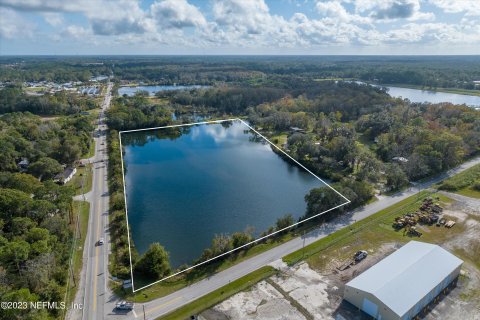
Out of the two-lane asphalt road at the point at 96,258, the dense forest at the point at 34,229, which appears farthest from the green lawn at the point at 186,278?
the dense forest at the point at 34,229

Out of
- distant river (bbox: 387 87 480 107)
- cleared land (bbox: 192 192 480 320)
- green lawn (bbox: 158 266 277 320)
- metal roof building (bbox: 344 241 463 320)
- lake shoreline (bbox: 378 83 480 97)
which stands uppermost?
lake shoreline (bbox: 378 83 480 97)

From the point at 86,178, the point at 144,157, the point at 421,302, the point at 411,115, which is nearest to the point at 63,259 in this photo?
the point at 86,178

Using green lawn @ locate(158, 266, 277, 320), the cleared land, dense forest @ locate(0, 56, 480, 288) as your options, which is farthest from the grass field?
green lawn @ locate(158, 266, 277, 320)

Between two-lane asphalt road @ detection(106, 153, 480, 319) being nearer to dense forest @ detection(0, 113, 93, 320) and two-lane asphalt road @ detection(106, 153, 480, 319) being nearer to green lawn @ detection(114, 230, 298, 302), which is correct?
green lawn @ detection(114, 230, 298, 302)

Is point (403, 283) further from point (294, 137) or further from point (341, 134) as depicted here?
point (341, 134)

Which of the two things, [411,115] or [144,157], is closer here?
[144,157]

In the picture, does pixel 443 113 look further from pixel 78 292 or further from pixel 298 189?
pixel 78 292

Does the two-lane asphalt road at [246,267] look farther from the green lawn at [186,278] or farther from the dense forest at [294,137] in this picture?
the dense forest at [294,137]
